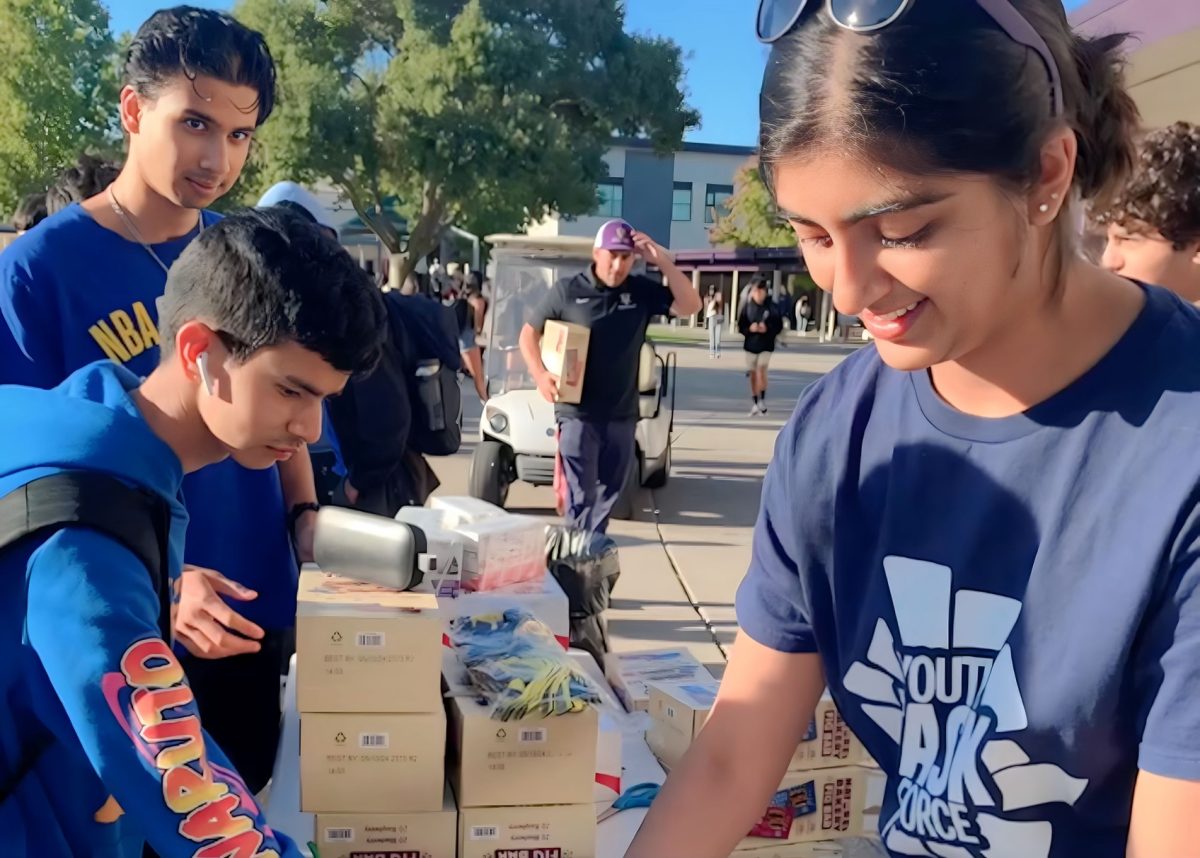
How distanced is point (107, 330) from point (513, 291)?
5.51 m

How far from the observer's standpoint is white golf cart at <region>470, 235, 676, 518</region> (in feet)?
22.1

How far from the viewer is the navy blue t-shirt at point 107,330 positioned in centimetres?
195

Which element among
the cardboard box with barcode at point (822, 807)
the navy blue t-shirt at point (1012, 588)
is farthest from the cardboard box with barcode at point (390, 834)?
the navy blue t-shirt at point (1012, 588)

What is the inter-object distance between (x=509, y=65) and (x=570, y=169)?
2.51 m

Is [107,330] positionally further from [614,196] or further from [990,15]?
[614,196]

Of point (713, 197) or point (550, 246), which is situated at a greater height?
point (713, 197)

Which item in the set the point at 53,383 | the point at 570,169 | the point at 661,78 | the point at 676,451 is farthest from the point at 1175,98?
the point at 661,78

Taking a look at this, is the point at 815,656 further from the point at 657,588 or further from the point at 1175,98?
the point at 657,588

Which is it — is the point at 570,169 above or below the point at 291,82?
below

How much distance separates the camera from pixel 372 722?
1.80 m

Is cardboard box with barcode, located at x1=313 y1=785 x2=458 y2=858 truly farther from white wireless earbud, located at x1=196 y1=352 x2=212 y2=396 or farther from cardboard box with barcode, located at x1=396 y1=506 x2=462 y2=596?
white wireless earbud, located at x1=196 y1=352 x2=212 y2=396

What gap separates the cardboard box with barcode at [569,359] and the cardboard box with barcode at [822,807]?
10.4 ft

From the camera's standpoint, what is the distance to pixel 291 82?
2170 centimetres

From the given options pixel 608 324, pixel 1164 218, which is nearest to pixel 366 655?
pixel 1164 218
